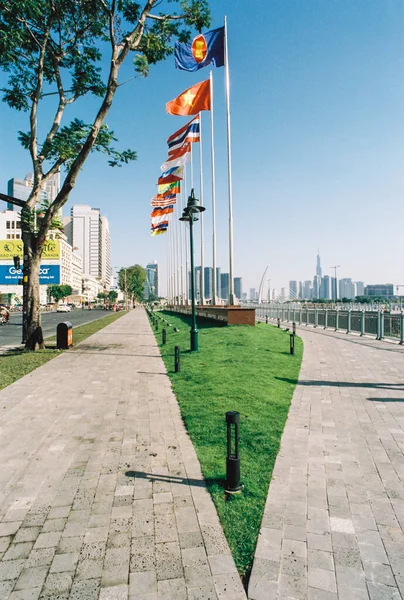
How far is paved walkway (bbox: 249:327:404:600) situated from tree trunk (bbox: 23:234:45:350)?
472 inches

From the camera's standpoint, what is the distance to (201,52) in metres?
18.3

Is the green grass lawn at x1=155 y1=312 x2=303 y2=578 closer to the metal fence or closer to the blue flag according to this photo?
the metal fence

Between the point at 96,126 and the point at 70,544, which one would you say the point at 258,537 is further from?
the point at 96,126

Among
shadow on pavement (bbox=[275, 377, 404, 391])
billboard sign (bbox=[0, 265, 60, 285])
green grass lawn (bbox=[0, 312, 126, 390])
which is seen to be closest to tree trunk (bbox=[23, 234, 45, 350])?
green grass lawn (bbox=[0, 312, 126, 390])

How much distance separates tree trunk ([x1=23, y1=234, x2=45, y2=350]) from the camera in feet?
49.2

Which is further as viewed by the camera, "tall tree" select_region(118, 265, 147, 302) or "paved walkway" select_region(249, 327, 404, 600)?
"tall tree" select_region(118, 265, 147, 302)

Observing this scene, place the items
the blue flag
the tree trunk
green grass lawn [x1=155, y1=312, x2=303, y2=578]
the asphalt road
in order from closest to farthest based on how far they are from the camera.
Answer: green grass lawn [x1=155, y1=312, x2=303, y2=578] < the tree trunk < the blue flag < the asphalt road

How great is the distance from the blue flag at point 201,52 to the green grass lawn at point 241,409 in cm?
1420

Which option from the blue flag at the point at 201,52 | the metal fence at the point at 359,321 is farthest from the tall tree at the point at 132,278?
the blue flag at the point at 201,52

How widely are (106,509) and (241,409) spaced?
3.49 m

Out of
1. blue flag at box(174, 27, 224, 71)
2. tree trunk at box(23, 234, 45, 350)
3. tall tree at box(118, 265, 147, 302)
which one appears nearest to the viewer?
tree trunk at box(23, 234, 45, 350)

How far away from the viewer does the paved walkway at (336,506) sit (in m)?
2.75

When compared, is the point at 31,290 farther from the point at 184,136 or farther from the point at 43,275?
the point at 43,275

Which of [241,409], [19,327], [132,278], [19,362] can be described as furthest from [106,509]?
[132,278]
